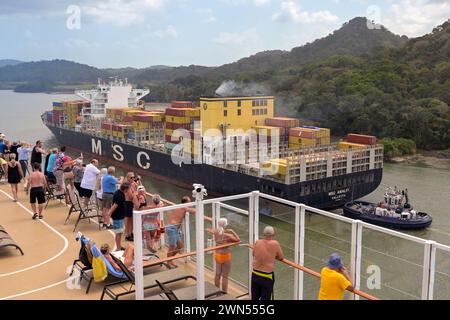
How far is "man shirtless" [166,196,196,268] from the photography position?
6191mm

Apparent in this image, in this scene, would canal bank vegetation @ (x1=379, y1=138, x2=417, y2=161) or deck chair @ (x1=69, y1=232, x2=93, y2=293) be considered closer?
deck chair @ (x1=69, y1=232, x2=93, y2=293)

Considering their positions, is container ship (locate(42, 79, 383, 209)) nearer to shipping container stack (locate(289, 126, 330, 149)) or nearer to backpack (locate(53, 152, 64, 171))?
shipping container stack (locate(289, 126, 330, 149))

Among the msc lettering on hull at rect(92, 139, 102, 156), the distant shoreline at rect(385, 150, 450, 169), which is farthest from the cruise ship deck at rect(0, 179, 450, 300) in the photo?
the distant shoreline at rect(385, 150, 450, 169)

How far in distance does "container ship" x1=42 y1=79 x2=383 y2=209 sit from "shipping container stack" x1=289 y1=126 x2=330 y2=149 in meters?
0.05

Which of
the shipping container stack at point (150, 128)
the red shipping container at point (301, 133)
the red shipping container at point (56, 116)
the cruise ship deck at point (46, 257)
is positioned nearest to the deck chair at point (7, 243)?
the cruise ship deck at point (46, 257)

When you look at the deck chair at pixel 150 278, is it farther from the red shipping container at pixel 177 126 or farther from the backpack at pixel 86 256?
the red shipping container at pixel 177 126

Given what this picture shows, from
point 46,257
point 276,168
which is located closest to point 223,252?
point 46,257

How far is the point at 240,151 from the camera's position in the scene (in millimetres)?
26078

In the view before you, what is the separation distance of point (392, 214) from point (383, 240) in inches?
511

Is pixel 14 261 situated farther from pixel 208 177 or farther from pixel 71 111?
pixel 71 111

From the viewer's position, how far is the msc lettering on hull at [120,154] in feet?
105

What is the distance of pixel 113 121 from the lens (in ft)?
138

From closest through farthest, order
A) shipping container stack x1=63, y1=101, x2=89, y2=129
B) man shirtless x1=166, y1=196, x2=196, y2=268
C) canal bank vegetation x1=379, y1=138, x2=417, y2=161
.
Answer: man shirtless x1=166, y1=196, x2=196, y2=268, canal bank vegetation x1=379, y1=138, x2=417, y2=161, shipping container stack x1=63, y1=101, x2=89, y2=129
